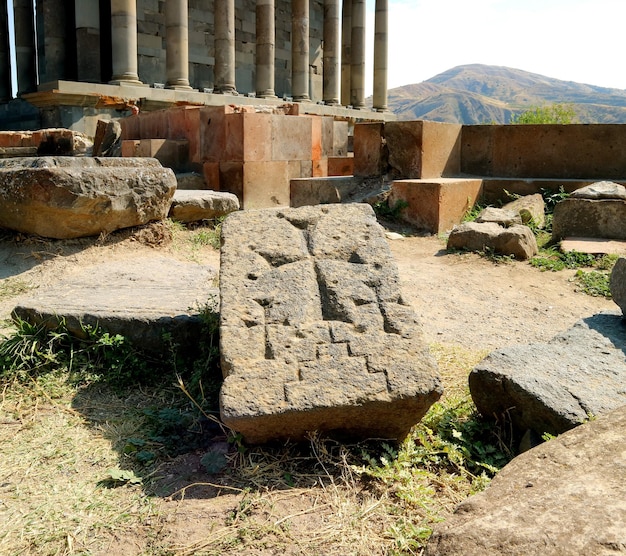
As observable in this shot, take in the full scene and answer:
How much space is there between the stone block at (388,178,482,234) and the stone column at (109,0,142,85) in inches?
408

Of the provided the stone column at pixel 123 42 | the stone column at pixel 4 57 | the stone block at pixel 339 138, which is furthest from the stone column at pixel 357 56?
the stone block at pixel 339 138

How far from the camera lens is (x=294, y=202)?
938cm

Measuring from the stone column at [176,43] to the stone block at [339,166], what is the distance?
8.20 m

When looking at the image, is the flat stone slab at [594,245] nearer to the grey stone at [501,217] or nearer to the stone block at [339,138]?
the grey stone at [501,217]

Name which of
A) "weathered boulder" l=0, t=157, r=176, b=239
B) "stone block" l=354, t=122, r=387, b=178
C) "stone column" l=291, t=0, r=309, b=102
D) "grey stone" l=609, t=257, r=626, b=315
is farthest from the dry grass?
"stone column" l=291, t=0, r=309, b=102

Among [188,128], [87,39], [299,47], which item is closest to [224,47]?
[87,39]

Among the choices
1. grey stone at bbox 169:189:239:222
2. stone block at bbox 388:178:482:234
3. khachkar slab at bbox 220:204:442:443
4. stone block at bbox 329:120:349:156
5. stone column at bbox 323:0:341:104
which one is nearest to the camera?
khachkar slab at bbox 220:204:442:443

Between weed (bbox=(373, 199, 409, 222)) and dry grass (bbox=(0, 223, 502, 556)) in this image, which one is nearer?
dry grass (bbox=(0, 223, 502, 556))

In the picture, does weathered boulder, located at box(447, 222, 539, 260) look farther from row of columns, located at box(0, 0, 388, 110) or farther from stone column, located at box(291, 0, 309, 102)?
stone column, located at box(291, 0, 309, 102)

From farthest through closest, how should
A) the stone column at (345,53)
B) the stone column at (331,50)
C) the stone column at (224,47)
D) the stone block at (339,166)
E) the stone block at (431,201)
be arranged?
the stone column at (345,53)
the stone column at (331,50)
the stone column at (224,47)
the stone block at (339,166)
the stone block at (431,201)

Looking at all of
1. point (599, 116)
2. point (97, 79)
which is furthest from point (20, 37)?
point (599, 116)

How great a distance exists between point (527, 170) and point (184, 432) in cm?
823

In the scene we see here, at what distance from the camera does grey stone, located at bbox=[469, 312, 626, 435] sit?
2.57 meters

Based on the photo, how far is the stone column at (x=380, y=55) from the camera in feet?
83.1
